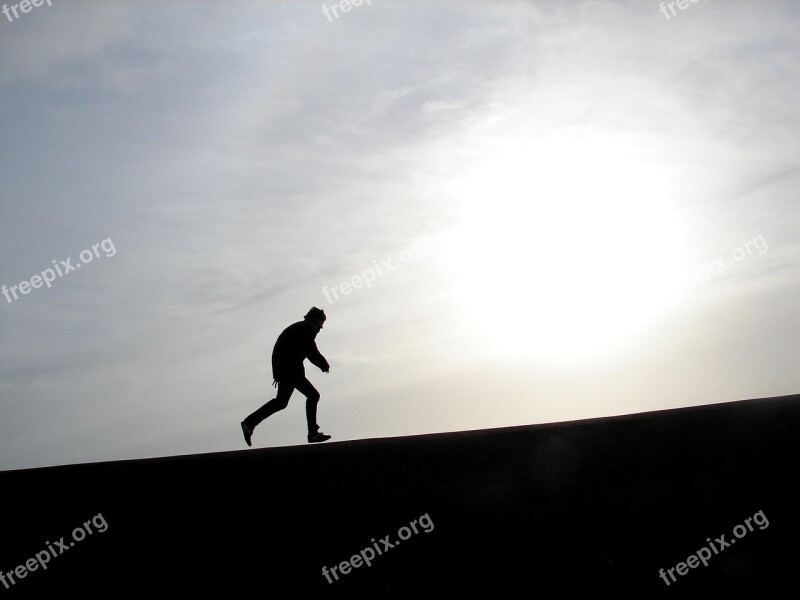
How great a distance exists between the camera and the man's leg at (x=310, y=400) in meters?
10.1

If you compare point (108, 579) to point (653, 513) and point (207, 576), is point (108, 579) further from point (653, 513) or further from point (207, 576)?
point (653, 513)

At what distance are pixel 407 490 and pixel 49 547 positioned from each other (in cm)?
260

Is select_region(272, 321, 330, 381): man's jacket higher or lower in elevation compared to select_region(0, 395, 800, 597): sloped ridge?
higher

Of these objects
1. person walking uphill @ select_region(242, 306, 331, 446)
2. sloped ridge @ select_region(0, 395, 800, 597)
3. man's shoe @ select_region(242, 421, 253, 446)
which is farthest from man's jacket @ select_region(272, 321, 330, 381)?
sloped ridge @ select_region(0, 395, 800, 597)

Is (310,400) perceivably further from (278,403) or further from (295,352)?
(295,352)

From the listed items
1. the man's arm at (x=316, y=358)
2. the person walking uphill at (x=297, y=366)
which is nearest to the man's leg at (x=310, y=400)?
the person walking uphill at (x=297, y=366)

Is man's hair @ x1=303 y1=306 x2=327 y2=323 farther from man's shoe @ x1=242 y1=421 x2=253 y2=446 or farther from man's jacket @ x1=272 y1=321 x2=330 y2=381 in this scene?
man's shoe @ x1=242 y1=421 x2=253 y2=446

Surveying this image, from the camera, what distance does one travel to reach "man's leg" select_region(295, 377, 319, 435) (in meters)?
10.1

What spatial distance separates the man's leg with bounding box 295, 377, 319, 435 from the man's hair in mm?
786

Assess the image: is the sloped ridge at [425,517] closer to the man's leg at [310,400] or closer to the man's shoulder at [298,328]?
the man's leg at [310,400]

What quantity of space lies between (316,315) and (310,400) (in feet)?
3.59

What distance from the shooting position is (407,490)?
20.7ft

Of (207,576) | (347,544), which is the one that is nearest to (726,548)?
(347,544)

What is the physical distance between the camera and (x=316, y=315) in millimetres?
10320
